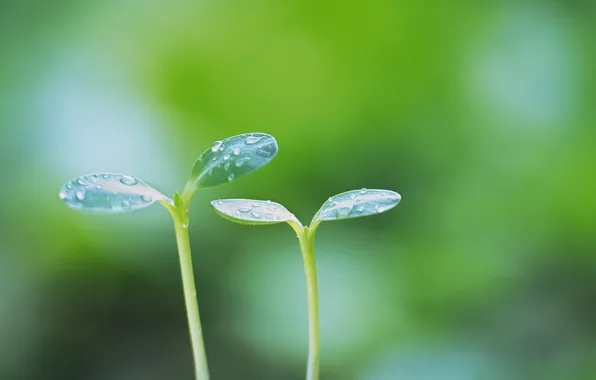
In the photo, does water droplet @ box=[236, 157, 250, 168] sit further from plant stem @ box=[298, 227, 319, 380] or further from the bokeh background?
the bokeh background

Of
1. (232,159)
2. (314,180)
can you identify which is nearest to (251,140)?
(232,159)

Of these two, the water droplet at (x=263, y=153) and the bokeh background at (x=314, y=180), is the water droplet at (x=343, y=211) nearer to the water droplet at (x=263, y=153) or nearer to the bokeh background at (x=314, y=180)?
the water droplet at (x=263, y=153)

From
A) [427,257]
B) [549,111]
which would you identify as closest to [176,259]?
[427,257]

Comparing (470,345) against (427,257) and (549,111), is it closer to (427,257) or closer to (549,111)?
(427,257)

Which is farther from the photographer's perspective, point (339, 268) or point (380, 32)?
point (380, 32)

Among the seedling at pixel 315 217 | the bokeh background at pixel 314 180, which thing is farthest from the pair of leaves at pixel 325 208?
the bokeh background at pixel 314 180

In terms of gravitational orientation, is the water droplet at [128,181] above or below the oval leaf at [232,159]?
below

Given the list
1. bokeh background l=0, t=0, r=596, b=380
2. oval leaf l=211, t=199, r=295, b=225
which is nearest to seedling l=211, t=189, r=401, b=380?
oval leaf l=211, t=199, r=295, b=225
